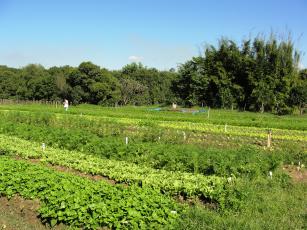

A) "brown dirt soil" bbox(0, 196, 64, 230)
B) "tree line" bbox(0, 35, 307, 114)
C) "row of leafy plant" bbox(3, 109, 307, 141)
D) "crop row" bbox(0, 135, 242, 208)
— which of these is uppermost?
"tree line" bbox(0, 35, 307, 114)

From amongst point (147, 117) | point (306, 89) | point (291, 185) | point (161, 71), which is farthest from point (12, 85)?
point (291, 185)

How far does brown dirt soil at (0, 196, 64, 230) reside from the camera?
6.83 metres

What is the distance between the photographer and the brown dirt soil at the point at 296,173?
36.2ft

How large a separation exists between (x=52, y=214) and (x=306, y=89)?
39.5 metres

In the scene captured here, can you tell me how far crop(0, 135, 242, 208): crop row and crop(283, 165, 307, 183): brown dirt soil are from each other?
2980 millimetres

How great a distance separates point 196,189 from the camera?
8250 mm

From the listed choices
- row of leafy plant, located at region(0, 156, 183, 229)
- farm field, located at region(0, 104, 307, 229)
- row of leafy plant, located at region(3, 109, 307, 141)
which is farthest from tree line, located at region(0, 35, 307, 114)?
row of leafy plant, located at region(0, 156, 183, 229)

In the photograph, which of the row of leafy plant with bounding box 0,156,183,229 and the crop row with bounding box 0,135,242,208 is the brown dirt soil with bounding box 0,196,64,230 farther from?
the crop row with bounding box 0,135,242,208

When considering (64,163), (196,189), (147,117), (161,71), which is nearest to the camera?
(196,189)

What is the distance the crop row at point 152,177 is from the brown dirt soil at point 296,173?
9.78 feet

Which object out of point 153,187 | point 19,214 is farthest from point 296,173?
point 19,214

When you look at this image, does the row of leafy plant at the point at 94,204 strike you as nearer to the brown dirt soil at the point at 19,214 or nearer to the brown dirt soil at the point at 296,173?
the brown dirt soil at the point at 19,214

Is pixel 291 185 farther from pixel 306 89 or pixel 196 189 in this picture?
pixel 306 89

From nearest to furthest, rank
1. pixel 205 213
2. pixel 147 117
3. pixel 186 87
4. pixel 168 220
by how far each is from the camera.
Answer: pixel 168 220
pixel 205 213
pixel 147 117
pixel 186 87
